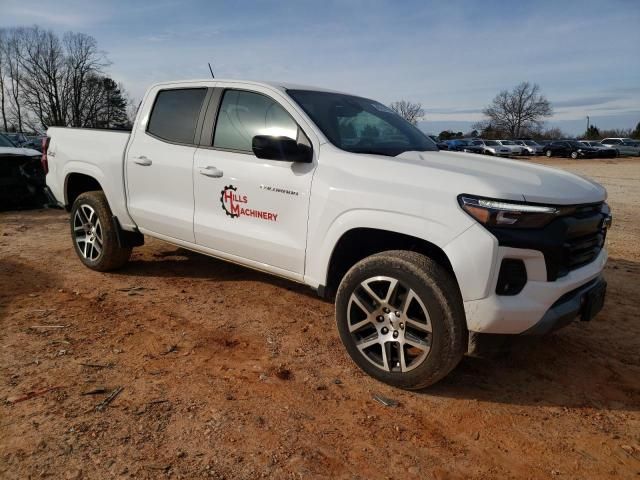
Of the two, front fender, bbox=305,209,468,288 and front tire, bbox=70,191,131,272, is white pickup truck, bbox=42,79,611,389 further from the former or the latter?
front tire, bbox=70,191,131,272

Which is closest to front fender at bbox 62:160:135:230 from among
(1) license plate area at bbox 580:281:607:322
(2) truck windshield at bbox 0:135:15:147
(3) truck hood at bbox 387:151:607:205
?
(3) truck hood at bbox 387:151:607:205

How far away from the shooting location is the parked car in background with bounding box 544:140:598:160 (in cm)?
3859

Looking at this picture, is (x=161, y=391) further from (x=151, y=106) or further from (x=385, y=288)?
(x=151, y=106)

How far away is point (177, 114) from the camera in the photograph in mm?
4441

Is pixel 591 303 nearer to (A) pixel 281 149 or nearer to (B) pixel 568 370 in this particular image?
(B) pixel 568 370

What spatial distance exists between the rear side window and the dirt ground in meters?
1.50

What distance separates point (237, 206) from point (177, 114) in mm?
1235

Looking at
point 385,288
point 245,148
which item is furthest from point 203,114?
point 385,288

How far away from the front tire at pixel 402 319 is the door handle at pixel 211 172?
1402 mm

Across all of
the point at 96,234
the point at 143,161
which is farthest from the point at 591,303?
the point at 96,234

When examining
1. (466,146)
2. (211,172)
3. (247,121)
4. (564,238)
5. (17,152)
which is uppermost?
(247,121)

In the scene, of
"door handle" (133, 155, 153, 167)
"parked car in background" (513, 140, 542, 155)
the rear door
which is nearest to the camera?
the rear door

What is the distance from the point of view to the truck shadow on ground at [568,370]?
Answer: 3.10m

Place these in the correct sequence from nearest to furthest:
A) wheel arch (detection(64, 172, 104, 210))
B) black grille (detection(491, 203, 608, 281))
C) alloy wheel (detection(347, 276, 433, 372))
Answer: black grille (detection(491, 203, 608, 281)) < alloy wheel (detection(347, 276, 433, 372)) < wheel arch (detection(64, 172, 104, 210))
